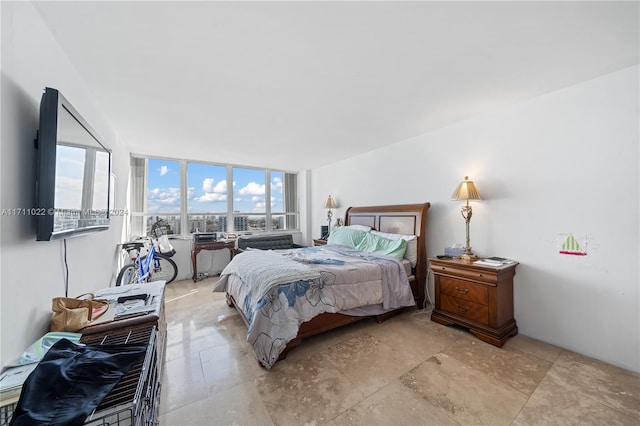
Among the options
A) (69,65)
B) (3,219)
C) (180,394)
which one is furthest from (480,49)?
(180,394)

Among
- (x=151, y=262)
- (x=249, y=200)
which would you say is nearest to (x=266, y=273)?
(x=151, y=262)

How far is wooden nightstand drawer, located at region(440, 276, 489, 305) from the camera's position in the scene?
7.71 ft

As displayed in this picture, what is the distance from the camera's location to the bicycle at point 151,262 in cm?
328

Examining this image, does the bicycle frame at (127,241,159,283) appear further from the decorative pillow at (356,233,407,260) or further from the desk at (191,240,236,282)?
the decorative pillow at (356,233,407,260)

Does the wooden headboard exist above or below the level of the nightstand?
above

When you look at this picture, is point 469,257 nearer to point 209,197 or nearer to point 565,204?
point 565,204

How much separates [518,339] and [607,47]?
2.58m

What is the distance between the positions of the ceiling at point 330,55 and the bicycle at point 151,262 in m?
1.87

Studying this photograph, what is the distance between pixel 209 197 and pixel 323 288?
400cm

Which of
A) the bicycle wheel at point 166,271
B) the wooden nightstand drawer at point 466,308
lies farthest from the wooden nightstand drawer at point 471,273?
the bicycle wheel at point 166,271

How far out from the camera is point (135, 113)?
8.81 feet

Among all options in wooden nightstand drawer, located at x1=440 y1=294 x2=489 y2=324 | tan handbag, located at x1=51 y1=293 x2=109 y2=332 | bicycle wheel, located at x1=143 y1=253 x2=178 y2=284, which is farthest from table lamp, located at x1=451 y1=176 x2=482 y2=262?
bicycle wheel, located at x1=143 y1=253 x2=178 y2=284

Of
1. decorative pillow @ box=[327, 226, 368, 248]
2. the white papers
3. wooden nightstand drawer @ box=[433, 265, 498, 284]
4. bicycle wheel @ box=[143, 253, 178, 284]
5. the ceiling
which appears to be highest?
the ceiling

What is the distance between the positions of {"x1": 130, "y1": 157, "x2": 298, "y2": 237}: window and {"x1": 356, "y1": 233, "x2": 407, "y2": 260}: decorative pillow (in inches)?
120
